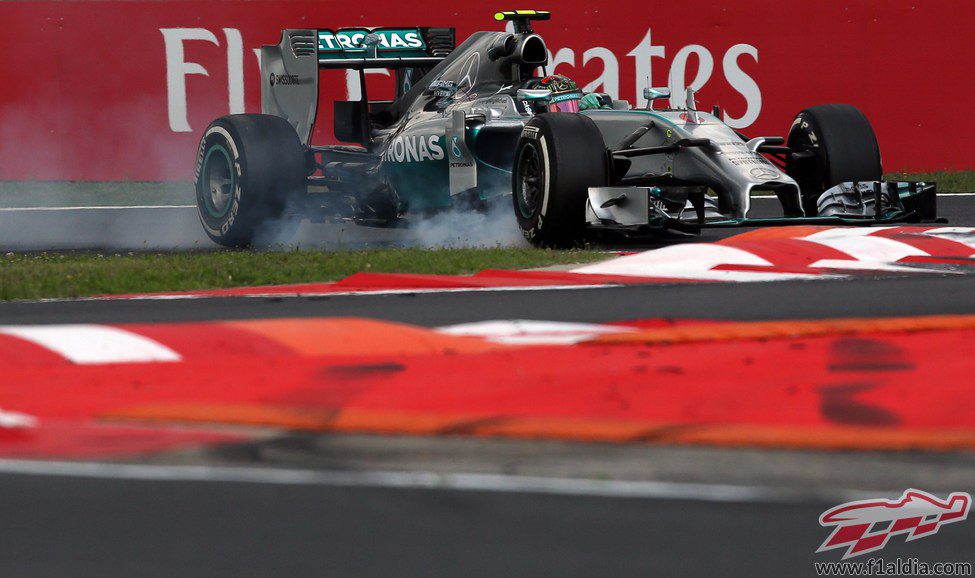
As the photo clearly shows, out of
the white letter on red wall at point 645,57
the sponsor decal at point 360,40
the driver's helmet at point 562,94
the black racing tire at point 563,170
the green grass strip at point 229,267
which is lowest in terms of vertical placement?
the green grass strip at point 229,267

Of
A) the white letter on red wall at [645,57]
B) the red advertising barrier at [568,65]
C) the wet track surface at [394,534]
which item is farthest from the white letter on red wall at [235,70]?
the wet track surface at [394,534]

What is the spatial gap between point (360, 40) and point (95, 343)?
6.94m

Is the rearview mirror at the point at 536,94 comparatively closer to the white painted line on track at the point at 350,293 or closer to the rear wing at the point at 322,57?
the rear wing at the point at 322,57

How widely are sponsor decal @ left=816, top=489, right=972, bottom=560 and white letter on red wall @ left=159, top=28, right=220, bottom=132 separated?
13642 millimetres

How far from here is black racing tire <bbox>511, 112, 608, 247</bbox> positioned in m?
10.2

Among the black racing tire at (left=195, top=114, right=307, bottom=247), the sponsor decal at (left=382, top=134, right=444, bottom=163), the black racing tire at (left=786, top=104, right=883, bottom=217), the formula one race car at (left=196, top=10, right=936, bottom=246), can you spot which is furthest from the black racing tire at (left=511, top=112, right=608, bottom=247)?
the black racing tire at (left=195, top=114, right=307, bottom=247)

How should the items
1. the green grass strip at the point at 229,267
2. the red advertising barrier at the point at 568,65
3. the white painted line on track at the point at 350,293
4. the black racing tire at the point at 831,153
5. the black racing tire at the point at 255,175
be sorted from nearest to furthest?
the white painted line on track at the point at 350,293
the green grass strip at the point at 229,267
the black racing tire at the point at 831,153
the black racing tire at the point at 255,175
the red advertising barrier at the point at 568,65

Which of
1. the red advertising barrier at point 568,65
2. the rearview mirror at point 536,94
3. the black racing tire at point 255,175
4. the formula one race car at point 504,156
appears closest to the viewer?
the formula one race car at point 504,156

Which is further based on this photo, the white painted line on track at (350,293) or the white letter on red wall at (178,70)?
the white letter on red wall at (178,70)

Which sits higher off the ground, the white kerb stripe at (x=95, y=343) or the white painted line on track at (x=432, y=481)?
the white kerb stripe at (x=95, y=343)

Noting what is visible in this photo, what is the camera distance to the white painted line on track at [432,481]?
12.6ft

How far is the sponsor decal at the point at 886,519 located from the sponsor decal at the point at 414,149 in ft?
26.0

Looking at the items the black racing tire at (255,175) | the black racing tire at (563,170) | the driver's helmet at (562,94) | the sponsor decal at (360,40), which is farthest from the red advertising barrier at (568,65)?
the black racing tire at (563,170)

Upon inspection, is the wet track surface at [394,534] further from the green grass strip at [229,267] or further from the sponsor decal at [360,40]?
the sponsor decal at [360,40]
